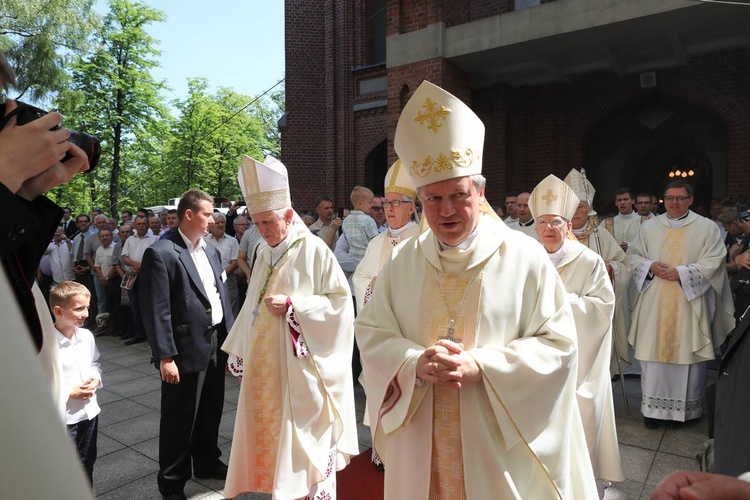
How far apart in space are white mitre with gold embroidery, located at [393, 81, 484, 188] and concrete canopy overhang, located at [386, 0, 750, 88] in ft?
23.3

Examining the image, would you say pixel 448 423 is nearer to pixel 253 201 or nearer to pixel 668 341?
pixel 253 201

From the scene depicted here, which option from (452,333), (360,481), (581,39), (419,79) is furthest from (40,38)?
(452,333)

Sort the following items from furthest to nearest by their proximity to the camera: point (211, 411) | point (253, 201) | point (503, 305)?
point (211, 411) → point (253, 201) → point (503, 305)

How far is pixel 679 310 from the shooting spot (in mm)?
5602

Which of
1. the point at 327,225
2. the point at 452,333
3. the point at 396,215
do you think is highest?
the point at 396,215

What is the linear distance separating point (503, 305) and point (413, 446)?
75cm

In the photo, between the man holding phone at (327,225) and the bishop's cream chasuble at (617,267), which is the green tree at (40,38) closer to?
the man holding phone at (327,225)

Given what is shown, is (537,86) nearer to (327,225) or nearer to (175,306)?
(327,225)

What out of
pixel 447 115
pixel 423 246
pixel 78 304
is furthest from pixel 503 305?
pixel 78 304

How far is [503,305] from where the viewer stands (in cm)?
→ 239

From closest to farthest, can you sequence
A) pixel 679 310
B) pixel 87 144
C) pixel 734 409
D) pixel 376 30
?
pixel 87 144 < pixel 734 409 < pixel 679 310 < pixel 376 30

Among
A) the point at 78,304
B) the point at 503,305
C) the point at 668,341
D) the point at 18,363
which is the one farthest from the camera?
the point at 668,341

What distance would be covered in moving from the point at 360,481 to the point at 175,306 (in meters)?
2.01

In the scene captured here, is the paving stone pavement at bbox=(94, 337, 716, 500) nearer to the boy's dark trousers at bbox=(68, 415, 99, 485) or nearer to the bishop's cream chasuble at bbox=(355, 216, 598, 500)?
the boy's dark trousers at bbox=(68, 415, 99, 485)
